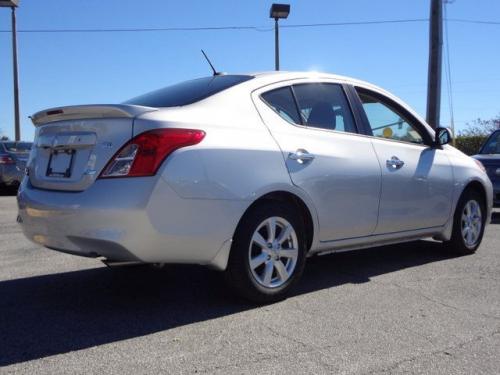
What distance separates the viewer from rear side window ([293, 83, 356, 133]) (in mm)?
4461

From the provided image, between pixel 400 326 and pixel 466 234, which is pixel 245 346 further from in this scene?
pixel 466 234

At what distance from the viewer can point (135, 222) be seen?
131 inches

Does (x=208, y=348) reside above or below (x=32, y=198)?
below

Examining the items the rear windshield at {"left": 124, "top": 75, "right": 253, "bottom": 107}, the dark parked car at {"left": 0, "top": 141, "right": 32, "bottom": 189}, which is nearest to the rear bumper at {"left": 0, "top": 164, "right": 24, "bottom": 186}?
the dark parked car at {"left": 0, "top": 141, "right": 32, "bottom": 189}

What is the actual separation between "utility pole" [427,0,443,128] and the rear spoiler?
13.2m

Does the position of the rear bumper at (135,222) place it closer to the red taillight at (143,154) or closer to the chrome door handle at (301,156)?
the red taillight at (143,154)

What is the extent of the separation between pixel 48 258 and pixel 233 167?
2.73 meters

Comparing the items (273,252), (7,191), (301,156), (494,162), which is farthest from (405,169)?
(7,191)

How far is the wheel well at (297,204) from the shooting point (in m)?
3.94

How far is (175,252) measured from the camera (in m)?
3.52

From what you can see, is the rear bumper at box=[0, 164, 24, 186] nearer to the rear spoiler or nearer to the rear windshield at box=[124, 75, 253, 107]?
the rear windshield at box=[124, 75, 253, 107]

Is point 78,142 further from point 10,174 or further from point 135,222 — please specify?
point 10,174

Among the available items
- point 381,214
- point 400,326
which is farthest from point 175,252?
point 381,214

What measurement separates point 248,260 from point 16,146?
11447 millimetres
